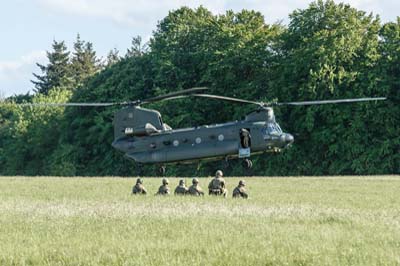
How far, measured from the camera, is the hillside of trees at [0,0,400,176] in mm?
61219

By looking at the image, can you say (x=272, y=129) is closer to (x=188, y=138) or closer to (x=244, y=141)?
(x=244, y=141)

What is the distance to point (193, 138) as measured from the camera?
3266cm

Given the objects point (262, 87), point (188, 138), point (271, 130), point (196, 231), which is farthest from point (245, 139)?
point (262, 87)

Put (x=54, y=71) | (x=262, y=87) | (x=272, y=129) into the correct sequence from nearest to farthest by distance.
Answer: (x=272, y=129), (x=262, y=87), (x=54, y=71)

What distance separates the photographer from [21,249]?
1305 centimetres

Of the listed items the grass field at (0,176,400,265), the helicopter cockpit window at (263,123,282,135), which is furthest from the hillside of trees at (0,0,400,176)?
the grass field at (0,176,400,265)

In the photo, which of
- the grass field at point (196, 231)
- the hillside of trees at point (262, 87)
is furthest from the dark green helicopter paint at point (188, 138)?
the hillside of trees at point (262, 87)

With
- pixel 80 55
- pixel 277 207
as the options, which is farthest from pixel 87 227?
pixel 80 55

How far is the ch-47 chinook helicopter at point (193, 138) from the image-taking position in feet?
105

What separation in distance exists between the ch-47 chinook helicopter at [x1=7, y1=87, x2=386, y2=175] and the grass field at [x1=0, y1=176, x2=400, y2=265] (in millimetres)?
7733

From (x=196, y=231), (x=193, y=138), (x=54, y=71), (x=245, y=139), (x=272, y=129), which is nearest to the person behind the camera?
(x=196, y=231)

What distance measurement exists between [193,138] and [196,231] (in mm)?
17486

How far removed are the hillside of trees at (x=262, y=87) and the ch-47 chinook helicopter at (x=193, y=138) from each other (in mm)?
29063

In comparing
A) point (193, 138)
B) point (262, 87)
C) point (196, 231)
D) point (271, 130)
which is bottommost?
point (196, 231)
